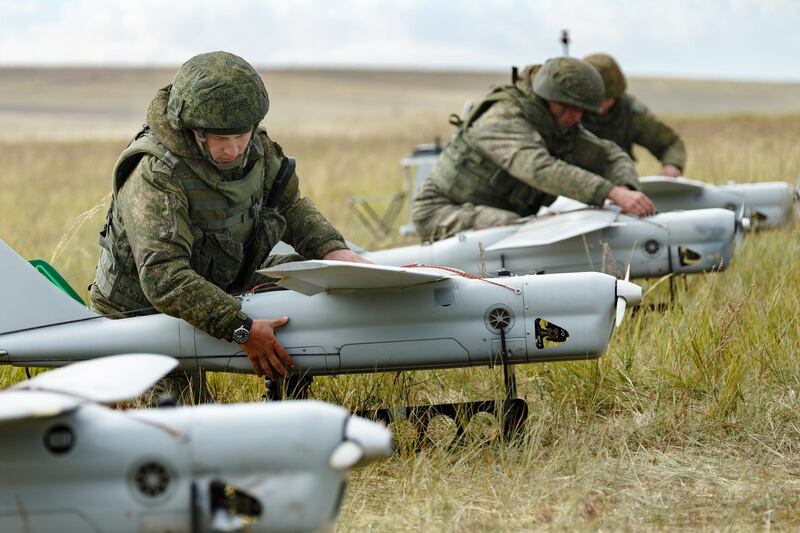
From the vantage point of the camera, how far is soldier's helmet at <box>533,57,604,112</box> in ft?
26.0

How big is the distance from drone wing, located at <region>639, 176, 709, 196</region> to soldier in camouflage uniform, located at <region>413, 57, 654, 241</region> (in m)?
0.64

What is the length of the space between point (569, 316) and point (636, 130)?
240 inches

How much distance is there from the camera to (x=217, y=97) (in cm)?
470

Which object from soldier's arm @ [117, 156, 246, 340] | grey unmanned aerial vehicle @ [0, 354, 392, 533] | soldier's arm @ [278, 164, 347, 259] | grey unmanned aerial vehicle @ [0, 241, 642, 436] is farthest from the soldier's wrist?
grey unmanned aerial vehicle @ [0, 354, 392, 533]

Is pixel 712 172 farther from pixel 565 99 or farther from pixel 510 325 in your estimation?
pixel 510 325

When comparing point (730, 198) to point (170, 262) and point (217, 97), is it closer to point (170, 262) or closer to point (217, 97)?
point (217, 97)

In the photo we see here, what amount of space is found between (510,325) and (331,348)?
802 millimetres

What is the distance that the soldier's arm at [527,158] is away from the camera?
7.65 meters

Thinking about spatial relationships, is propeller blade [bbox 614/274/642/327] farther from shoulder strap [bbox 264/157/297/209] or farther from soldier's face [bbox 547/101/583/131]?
soldier's face [bbox 547/101/583/131]

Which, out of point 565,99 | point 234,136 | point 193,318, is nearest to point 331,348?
point 193,318

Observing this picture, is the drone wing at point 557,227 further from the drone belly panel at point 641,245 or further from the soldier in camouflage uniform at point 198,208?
the soldier in camouflage uniform at point 198,208

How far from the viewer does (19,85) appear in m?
90.2

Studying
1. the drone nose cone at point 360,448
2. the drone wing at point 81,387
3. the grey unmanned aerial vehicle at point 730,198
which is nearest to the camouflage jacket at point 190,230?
the drone wing at point 81,387

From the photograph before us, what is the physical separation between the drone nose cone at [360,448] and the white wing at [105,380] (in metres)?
0.65
